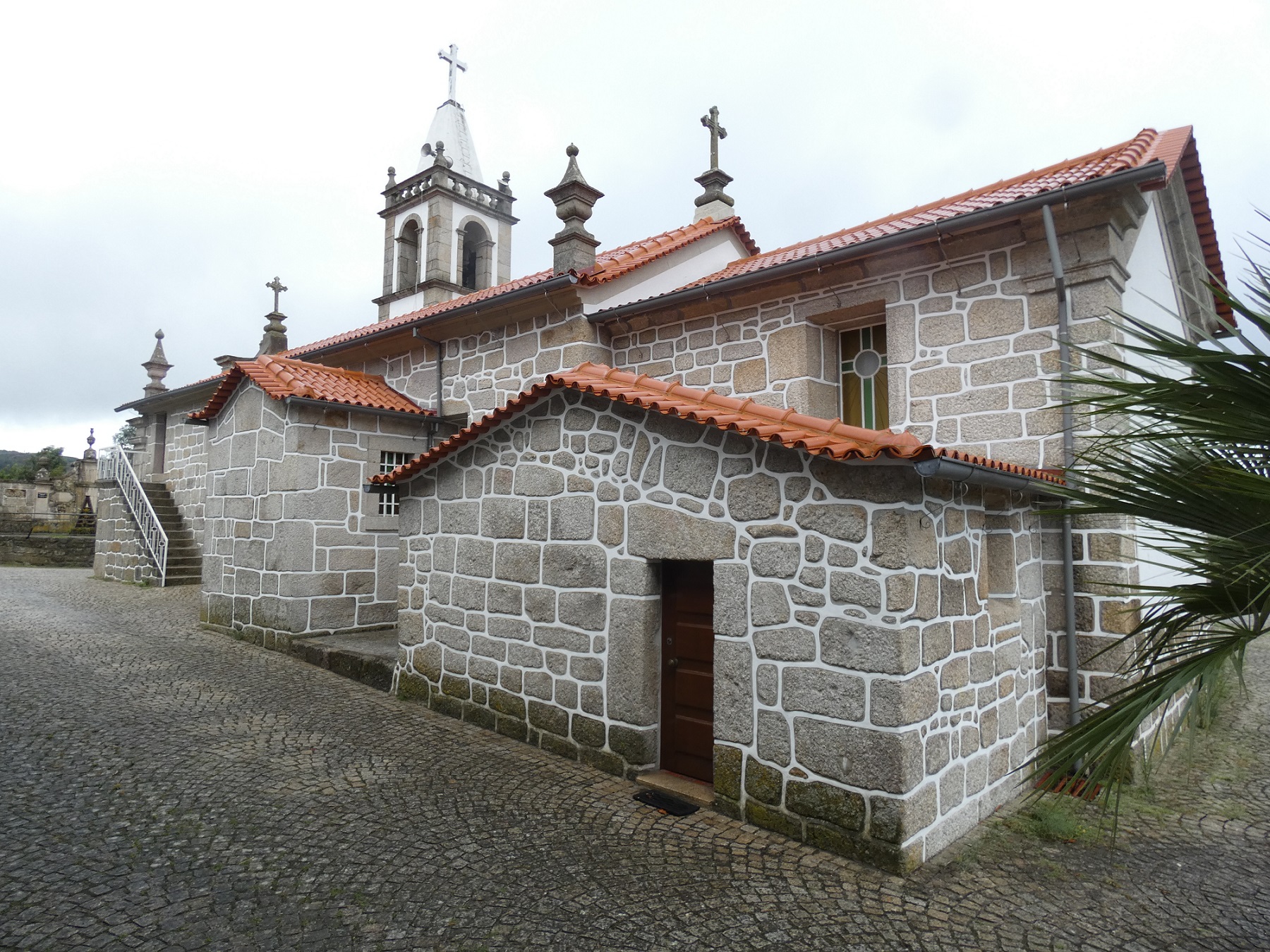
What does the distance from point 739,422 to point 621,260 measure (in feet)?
18.5

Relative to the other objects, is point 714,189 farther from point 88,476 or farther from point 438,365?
point 88,476

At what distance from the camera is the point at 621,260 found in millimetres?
9539

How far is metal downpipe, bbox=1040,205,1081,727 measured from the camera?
5.48 m

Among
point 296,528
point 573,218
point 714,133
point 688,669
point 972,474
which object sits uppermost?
point 714,133

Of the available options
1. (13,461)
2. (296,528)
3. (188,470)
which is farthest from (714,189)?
(13,461)

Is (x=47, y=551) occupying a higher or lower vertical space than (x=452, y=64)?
lower

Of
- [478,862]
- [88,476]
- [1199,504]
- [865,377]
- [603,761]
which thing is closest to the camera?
[1199,504]

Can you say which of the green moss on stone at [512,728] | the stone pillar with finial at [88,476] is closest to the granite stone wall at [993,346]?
the green moss on stone at [512,728]

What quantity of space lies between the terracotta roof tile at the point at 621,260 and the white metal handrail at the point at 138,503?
6568mm

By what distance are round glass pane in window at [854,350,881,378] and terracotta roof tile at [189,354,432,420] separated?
5.91 meters

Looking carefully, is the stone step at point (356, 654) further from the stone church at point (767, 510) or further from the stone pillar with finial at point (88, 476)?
the stone pillar with finial at point (88, 476)

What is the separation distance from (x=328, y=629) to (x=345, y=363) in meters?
5.43

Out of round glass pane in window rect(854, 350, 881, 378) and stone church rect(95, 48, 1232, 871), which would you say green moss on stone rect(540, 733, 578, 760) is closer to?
stone church rect(95, 48, 1232, 871)

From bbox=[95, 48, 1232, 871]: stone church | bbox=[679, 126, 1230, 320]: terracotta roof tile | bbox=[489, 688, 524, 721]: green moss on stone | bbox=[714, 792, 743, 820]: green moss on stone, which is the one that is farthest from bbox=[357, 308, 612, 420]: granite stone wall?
bbox=[714, 792, 743, 820]: green moss on stone
